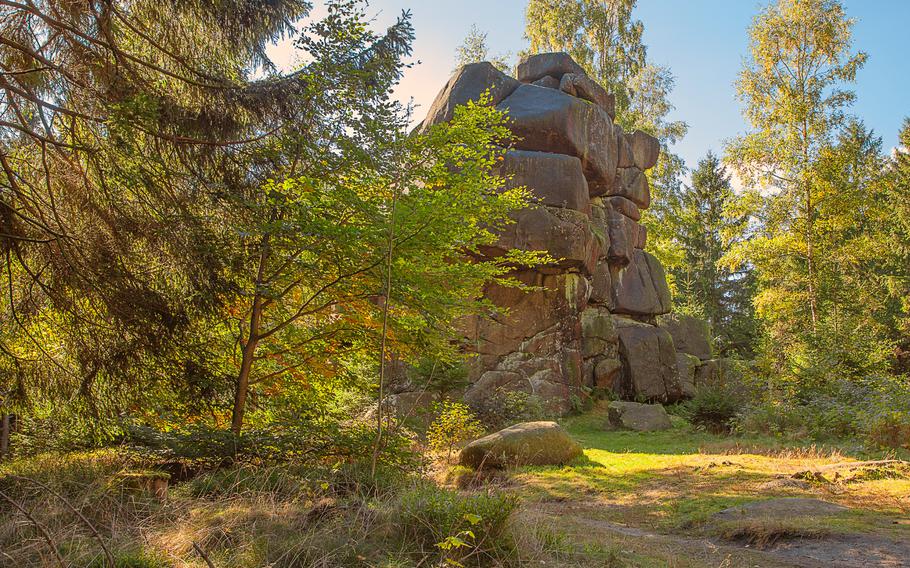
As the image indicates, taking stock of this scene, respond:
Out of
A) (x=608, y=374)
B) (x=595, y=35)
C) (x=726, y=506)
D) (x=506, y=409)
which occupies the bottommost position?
(x=726, y=506)

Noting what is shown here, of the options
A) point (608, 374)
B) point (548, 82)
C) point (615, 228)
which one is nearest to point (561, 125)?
point (548, 82)

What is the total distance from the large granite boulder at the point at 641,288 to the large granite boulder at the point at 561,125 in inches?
151

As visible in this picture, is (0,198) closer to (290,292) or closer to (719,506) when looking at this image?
(290,292)

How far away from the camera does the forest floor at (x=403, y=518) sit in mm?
3912

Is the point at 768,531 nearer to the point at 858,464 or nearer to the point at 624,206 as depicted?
the point at 858,464

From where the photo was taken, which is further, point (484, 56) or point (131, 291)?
point (484, 56)

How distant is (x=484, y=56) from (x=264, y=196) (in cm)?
2249

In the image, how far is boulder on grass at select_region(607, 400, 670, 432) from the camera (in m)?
15.2

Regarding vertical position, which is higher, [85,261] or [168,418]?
[85,261]

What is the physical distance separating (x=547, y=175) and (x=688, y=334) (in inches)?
389

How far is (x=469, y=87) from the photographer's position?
19.2 metres

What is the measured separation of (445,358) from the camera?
7551 mm

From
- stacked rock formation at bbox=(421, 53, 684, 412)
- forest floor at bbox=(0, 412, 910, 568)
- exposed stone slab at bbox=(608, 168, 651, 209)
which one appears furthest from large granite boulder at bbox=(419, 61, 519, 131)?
forest floor at bbox=(0, 412, 910, 568)

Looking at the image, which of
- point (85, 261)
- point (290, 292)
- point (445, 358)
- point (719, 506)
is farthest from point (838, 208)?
point (85, 261)
